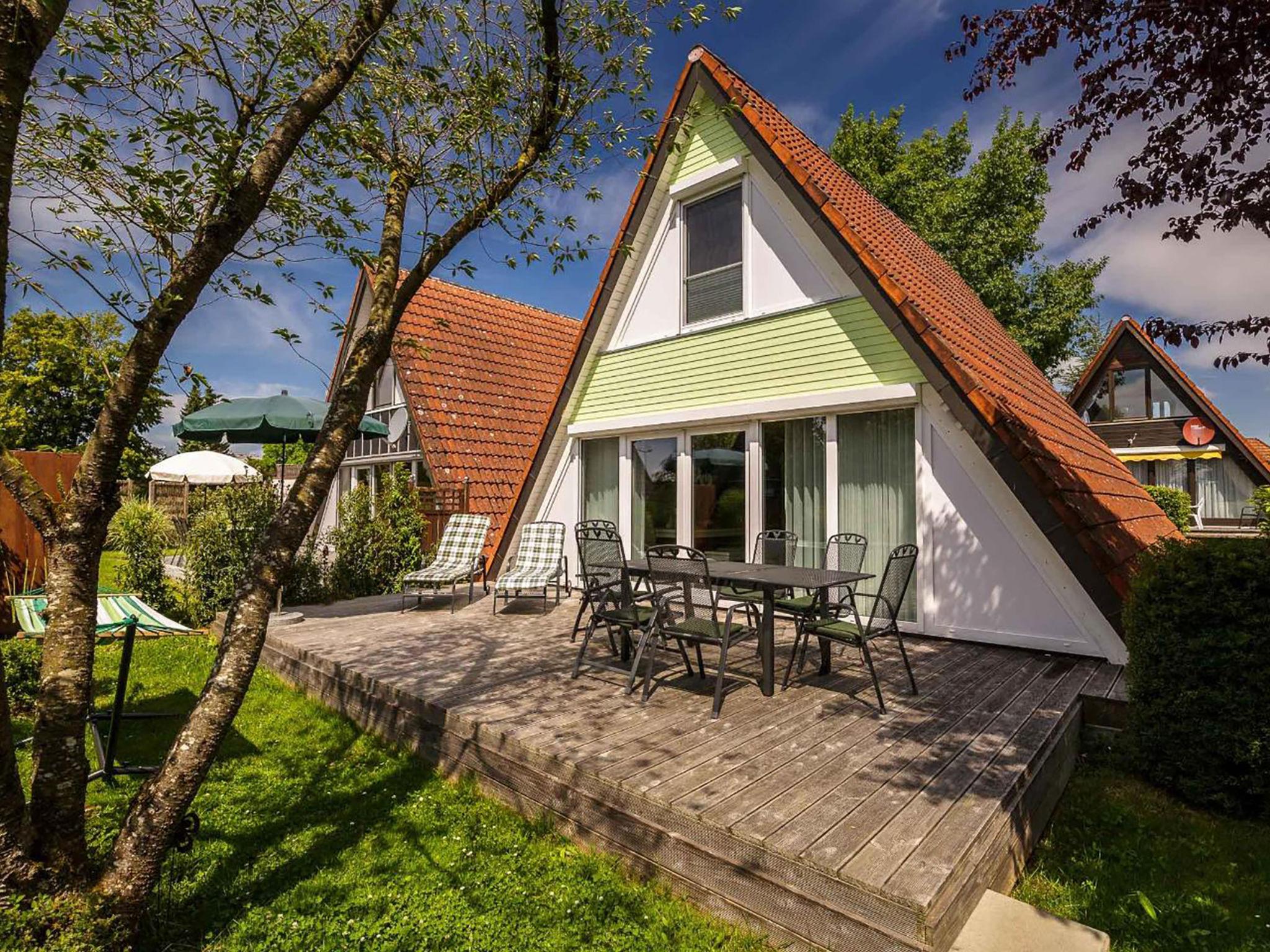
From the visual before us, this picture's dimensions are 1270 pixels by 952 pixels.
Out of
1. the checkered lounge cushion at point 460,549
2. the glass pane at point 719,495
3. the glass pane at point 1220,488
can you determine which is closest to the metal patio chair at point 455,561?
the checkered lounge cushion at point 460,549

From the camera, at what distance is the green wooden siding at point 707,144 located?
805 cm

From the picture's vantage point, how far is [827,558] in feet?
22.5

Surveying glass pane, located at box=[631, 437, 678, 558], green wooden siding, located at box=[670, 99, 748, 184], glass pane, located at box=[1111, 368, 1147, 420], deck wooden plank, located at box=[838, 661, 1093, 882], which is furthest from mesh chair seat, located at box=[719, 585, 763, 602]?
glass pane, located at box=[1111, 368, 1147, 420]

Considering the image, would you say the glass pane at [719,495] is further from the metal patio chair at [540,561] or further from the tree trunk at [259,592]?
the tree trunk at [259,592]

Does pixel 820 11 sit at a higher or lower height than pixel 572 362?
higher

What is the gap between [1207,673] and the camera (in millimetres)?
3549

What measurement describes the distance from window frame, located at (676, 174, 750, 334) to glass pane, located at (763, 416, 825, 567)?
1638 millimetres

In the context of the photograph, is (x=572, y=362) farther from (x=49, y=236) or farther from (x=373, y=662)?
(x=49, y=236)

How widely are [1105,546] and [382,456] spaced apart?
44.5 ft

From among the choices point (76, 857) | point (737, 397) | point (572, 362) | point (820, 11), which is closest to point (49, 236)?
point (76, 857)

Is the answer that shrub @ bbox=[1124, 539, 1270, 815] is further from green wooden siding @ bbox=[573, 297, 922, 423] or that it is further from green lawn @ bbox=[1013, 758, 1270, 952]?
green wooden siding @ bbox=[573, 297, 922, 423]

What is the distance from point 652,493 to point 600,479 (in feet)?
3.75

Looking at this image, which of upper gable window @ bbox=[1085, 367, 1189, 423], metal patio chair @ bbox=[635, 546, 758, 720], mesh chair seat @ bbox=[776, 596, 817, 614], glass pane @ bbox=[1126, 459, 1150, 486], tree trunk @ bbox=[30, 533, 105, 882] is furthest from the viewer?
glass pane @ bbox=[1126, 459, 1150, 486]

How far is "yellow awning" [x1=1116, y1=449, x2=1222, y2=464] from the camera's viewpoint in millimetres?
19781
